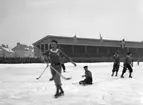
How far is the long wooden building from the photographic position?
123 feet

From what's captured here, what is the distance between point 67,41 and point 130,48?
54.8 feet

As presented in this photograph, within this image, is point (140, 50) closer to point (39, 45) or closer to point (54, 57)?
point (39, 45)

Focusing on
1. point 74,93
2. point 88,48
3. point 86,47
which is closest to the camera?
point 74,93

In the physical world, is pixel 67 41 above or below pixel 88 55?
above

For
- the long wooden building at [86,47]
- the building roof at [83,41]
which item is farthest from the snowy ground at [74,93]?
the building roof at [83,41]

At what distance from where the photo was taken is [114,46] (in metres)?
43.3

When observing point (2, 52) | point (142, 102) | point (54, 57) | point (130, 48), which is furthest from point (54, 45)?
point (2, 52)

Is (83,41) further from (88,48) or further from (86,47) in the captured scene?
(88,48)

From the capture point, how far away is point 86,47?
3991 centimetres

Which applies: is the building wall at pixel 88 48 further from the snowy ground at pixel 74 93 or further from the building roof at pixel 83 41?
the snowy ground at pixel 74 93

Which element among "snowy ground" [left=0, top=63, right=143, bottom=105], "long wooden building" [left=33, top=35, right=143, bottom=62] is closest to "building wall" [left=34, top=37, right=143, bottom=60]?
"long wooden building" [left=33, top=35, right=143, bottom=62]

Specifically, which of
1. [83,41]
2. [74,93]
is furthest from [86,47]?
[74,93]

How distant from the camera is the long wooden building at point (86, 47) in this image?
3744 cm

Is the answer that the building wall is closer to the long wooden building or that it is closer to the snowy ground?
the long wooden building
